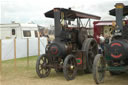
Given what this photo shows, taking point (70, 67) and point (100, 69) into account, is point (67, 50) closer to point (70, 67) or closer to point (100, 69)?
point (70, 67)

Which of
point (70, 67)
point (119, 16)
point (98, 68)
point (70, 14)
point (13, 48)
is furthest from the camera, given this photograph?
point (13, 48)

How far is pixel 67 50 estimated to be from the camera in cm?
689

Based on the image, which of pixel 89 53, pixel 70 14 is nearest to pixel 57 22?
pixel 70 14

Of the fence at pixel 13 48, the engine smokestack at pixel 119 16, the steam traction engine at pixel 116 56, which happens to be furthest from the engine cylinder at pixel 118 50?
the fence at pixel 13 48

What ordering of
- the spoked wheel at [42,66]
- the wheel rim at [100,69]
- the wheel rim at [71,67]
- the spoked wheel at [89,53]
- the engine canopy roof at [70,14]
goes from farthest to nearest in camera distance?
1. the spoked wheel at [89,53]
2. the engine canopy roof at [70,14]
3. the spoked wheel at [42,66]
4. the wheel rim at [71,67]
5. the wheel rim at [100,69]

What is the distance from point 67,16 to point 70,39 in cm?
91

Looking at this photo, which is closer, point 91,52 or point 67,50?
point 67,50

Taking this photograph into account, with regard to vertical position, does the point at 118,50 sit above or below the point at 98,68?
above

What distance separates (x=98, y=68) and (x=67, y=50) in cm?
138

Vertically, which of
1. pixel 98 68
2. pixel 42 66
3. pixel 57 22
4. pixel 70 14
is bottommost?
pixel 42 66

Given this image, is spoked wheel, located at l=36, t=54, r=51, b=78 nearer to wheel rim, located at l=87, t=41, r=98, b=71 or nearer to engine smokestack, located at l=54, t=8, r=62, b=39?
engine smokestack, located at l=54, t=8, r=62, b=39

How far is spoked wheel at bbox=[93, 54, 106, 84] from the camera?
559cm

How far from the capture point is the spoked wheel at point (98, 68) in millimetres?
5591

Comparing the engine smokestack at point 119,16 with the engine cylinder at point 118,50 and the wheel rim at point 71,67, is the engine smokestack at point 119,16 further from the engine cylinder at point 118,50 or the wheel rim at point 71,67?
the wheel rim at point 71,67
